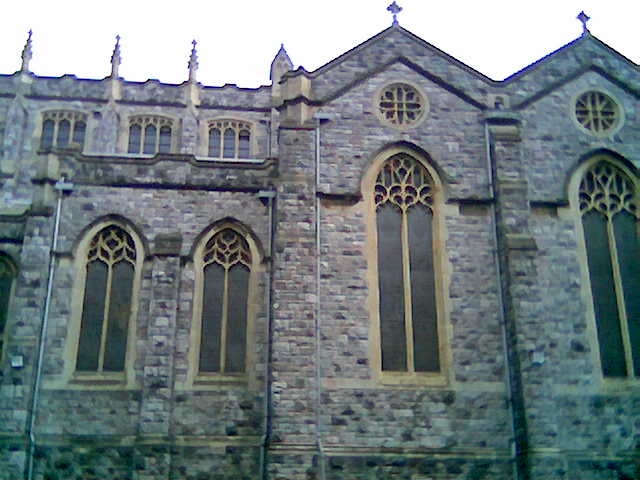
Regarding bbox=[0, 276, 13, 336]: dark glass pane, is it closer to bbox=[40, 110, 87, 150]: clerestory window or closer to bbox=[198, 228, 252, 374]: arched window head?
bbox=[198, 228, 252, 374]: arched window head

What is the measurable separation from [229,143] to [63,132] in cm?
725

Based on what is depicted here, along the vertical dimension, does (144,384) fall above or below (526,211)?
below

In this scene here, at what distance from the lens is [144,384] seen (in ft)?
59.6

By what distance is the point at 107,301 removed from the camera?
19.3 m

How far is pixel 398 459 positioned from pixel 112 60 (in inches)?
935

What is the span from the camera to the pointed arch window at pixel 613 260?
19.4 meters

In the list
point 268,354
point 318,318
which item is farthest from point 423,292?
point 268,354

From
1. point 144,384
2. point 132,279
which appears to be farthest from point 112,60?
point 144,384

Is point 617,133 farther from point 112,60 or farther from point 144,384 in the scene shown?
point 112,60

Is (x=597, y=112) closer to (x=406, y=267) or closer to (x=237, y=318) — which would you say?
(x=406, y=267)

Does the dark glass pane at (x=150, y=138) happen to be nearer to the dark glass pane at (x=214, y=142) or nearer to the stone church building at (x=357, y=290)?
the dark glass pane at (x=214, y=142)

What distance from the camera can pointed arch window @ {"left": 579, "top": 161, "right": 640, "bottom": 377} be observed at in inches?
765

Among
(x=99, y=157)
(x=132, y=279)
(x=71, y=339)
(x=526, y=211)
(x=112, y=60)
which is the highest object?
(x=112, y=60)

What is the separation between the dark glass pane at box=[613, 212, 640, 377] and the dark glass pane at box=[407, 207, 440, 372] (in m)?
5.25
